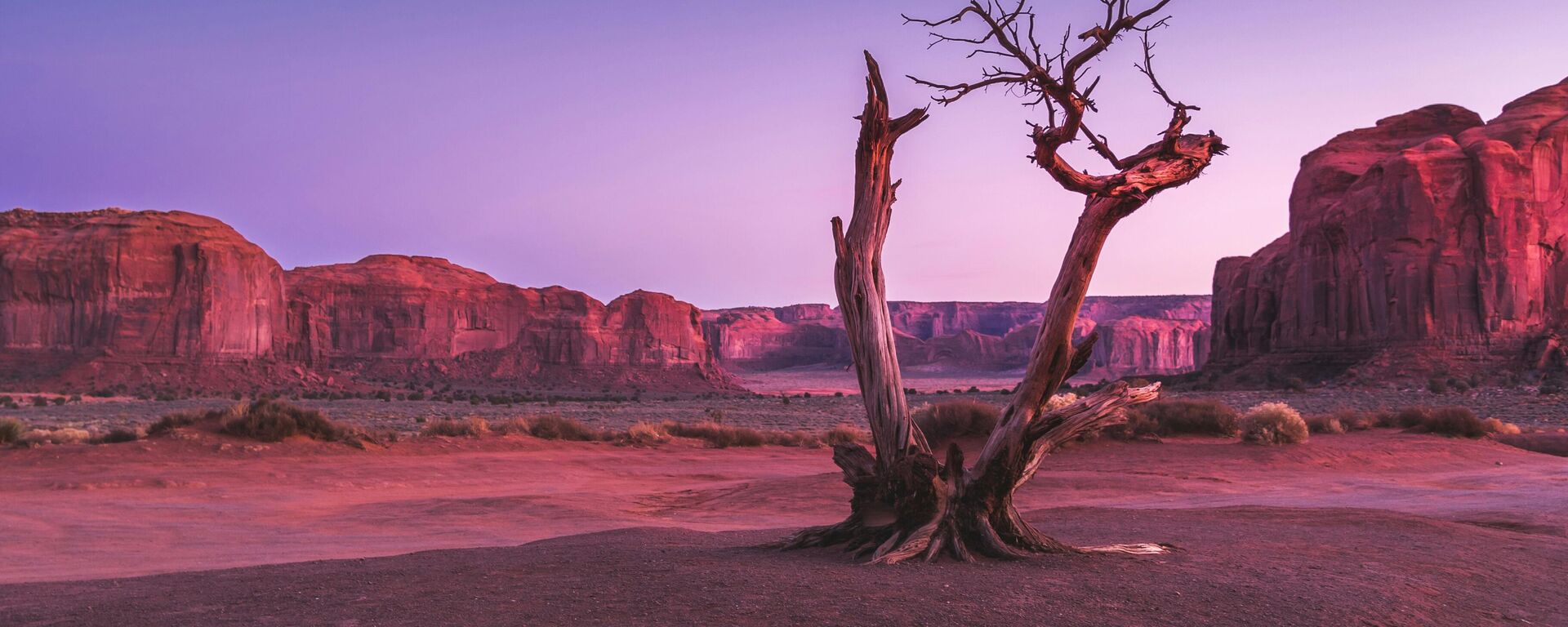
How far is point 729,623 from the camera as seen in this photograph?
4.93m

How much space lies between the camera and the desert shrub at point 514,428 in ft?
79.5

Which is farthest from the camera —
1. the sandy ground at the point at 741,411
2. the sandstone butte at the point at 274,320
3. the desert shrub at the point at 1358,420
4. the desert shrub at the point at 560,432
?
the sandstone butte at the point at 274,320

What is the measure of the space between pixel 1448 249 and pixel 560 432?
160ft

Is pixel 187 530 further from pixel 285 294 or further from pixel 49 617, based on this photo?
pixel 285 294

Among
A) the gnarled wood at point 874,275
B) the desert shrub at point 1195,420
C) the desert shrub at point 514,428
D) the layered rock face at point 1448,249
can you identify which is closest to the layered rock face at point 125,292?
the desert shrub at point 514,428

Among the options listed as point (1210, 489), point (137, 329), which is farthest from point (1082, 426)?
point (137, 329)

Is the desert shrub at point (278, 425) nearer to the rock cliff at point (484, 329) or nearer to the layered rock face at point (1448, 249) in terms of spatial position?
the layered rock face at point (1448, 249)

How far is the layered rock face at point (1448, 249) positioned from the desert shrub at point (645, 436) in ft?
139

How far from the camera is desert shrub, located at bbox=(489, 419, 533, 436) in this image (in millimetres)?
24234

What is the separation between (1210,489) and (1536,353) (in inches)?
1732

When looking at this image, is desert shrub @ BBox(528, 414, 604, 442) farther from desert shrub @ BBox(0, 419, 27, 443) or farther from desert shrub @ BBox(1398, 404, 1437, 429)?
desert shrub @ BBox(1398, 404, 1437, 429)

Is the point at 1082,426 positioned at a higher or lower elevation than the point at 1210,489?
higher

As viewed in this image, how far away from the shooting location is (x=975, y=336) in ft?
474

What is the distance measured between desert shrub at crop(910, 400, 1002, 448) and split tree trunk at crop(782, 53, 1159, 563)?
550 inches
